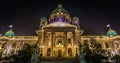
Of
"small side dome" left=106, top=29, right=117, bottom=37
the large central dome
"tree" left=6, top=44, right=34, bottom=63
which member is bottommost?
"tree" left=6, top=44, right=34, bottom=63

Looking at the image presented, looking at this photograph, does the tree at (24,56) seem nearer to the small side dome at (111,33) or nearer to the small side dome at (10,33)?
the small side dome at (10,33)

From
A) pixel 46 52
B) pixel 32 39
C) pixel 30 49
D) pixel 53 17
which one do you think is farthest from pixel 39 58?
pixel 53 17

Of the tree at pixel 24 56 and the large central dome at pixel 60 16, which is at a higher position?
the large central dome at pixel 60 16

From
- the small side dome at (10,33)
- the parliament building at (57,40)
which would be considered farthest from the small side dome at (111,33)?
the small side dome at (10,33)

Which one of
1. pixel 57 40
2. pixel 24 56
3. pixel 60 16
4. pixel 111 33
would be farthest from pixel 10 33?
pixel 24 56

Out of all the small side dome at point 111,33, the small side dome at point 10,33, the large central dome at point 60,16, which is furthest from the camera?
the large central dome at point 60,16

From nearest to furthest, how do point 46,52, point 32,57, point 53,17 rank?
1. point 32,57
2. point 46,52
3. point 53,17

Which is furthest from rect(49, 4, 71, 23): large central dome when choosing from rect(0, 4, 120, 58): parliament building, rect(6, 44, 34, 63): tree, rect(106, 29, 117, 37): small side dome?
rect(6, 44, 34, 63): tree

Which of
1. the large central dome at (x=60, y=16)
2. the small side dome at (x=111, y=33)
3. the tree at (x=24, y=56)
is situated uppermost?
the large central dome at (x=60, y=16)

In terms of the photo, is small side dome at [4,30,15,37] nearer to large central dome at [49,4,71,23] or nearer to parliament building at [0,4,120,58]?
parliament building at [0,4,120,58]

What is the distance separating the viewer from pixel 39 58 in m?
42.9

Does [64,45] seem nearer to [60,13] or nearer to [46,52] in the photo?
[46,52]

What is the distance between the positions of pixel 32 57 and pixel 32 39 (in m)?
29.5

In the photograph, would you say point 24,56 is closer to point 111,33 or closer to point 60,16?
point 60,16
